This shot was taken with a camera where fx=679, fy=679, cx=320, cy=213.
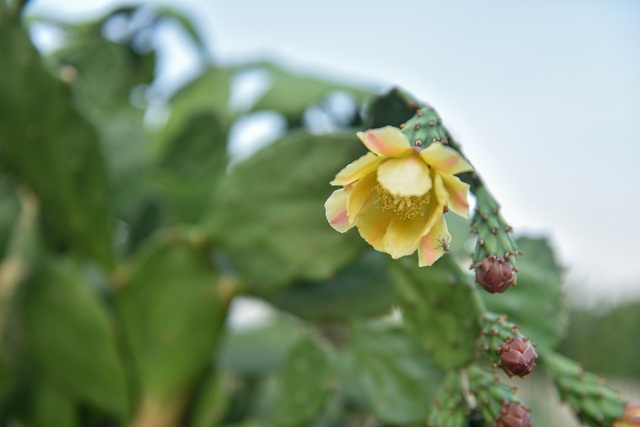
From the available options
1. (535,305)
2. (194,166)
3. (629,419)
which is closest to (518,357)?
(629,419)

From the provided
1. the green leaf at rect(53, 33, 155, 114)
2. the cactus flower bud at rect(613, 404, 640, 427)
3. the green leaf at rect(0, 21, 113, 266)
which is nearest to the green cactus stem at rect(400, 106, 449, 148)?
the cactus flower bud at rect(613, 404, 640, 427)

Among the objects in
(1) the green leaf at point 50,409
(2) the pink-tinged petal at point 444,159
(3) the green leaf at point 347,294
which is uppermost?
(2) the pink-tinged petal at point 444,159

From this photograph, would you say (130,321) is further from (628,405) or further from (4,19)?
(628,405)

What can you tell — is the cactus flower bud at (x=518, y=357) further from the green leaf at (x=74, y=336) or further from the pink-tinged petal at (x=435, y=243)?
the green leaf at (x=74, y=336)

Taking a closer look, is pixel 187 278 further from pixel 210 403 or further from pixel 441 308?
pixel 441 308

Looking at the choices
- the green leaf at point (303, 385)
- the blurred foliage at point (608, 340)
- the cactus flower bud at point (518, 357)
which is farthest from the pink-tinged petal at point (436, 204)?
the blurred foliage at point (608, 340)

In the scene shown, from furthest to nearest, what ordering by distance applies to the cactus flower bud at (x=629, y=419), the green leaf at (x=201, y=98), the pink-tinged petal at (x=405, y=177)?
the green leaf at (x=201, y=98) < the cactus flower bud at (x=629, y=419) < the pink-tinged petal at (x=405, y=177)
